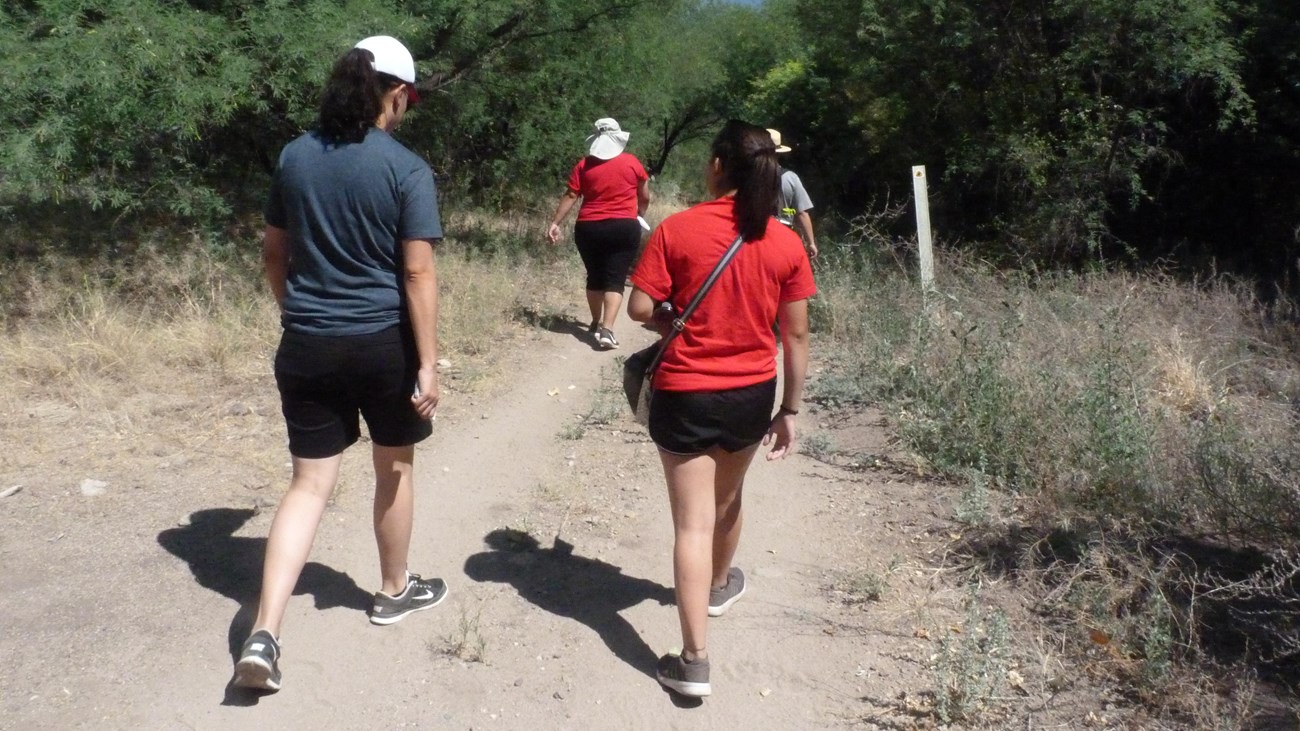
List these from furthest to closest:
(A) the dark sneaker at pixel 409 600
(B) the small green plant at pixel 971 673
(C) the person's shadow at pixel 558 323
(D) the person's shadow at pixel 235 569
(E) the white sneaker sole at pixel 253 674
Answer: (C) the person's shadow at pixel 558 323 → (D) the person's shadow at pixel 235 569 → (A) the dark sneaker at pixel 409 600 → (B) the small green plant at pixel 971 673 → (E) the white sneaker sole at pixel 253 674

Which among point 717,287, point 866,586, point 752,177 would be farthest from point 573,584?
point 752,177

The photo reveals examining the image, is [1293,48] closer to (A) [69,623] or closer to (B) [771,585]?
(B) [771,585]

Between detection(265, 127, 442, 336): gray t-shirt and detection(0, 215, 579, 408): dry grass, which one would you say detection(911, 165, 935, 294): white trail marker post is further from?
detection(265, 127, 442, 336): gray t-shirt

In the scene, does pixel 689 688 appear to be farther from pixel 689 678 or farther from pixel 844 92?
pixel 844 92

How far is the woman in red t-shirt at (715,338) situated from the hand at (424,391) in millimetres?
637

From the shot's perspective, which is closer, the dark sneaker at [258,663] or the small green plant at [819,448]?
the dark sneaker at [258,663]

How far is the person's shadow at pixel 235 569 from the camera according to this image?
376cm

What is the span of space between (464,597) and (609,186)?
4.18 meters

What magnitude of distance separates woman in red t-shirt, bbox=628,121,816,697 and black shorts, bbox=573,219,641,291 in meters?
4.36

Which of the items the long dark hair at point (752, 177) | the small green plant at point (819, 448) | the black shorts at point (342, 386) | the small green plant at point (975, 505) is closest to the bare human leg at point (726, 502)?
the long dark hair at point (752, 177)

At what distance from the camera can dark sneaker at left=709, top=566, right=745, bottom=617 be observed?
3.78 meters

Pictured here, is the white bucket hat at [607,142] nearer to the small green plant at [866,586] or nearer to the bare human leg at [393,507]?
the small green plant at [866,586]

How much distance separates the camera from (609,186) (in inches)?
296

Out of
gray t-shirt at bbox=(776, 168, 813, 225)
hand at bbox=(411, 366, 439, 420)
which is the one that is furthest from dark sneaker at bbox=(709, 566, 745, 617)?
gray t-shirt at bbox=(776, 168, 813, 225)
